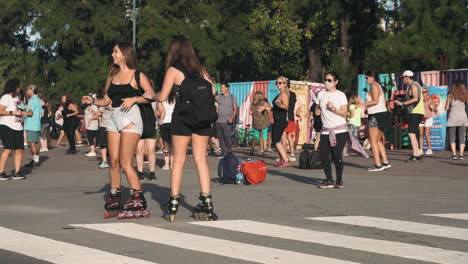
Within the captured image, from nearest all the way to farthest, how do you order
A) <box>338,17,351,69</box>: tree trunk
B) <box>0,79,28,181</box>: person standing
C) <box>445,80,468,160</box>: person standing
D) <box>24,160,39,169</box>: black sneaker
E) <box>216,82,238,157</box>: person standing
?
<box>0,79,28,181</box>: person standing, <box>24,160,39,169</box>: black sneaker, <box>445,80,468,160</box>: person standing, <box>216,82,238,157</box>: person standing, <box>338,17,351,69</box>: tree trunk

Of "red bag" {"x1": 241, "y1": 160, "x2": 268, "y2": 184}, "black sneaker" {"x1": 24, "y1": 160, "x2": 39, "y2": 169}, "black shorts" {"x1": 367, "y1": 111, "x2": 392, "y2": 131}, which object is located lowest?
"black sneaker" {"x1": 24, "y1": 160, "x2": 39, "y2": 169}

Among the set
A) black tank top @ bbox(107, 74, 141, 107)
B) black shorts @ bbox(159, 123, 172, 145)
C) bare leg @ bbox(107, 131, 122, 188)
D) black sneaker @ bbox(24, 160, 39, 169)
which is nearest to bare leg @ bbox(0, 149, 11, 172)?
black shorts @ bbox(159, 123, 172, 145)

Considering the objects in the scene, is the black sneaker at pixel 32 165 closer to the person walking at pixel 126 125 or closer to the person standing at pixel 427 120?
the person standing at pixel 427 120

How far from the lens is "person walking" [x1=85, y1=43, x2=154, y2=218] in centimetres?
881

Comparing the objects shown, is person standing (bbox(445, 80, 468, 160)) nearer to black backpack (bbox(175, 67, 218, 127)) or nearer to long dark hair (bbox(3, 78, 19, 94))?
long dark hair (bbox(3, 78, 19, 94))

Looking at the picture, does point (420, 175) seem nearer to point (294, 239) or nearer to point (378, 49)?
point (294, 239)

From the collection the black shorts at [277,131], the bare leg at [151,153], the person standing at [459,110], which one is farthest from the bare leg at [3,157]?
the person standing at [459,110]

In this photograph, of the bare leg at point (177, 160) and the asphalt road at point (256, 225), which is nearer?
the asphalt road at point (256, 225)

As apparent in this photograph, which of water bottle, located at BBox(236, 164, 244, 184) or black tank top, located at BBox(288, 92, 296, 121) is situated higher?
black tank top, located at BBox(288, 92, 296, 121)

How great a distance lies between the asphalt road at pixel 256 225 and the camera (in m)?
6.65

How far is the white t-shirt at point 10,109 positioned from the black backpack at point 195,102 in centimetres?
Answer: 690

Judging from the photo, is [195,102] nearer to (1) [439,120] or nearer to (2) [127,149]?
(2) [127,149]

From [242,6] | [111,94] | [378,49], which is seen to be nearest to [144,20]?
[242,6]

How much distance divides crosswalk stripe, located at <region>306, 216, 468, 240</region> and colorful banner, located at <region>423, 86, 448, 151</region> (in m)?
16.0
